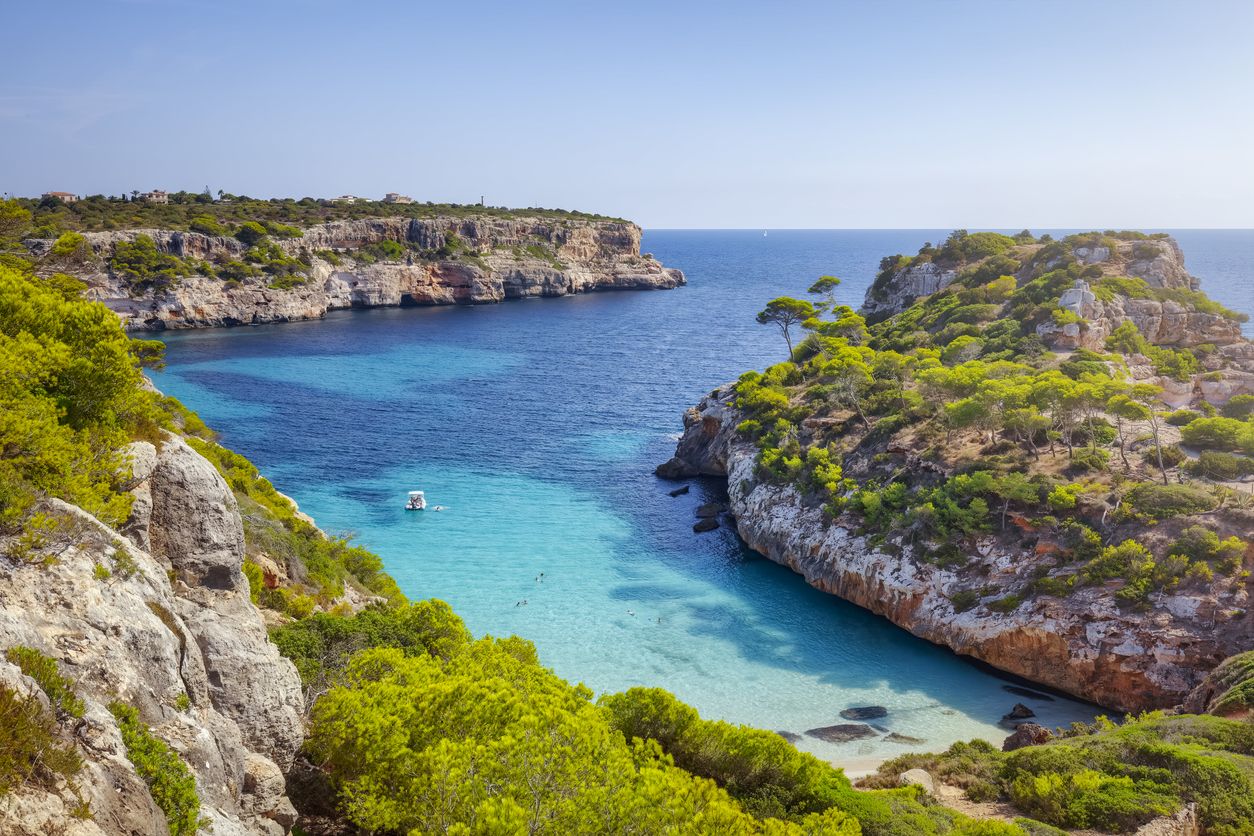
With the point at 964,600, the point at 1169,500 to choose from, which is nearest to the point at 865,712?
the point at 964,600

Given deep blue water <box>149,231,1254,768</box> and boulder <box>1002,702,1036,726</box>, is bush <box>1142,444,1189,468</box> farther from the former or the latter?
boulder <box>1002,702,1036,726</box>

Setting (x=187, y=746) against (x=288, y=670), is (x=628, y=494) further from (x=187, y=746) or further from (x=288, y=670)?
(x=187, y=746)

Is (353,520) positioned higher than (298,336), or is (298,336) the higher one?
(298,336)

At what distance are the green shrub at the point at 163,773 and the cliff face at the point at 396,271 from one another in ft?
304

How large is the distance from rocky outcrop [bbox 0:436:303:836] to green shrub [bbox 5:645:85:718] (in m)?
0.21

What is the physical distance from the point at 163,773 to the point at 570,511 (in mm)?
36912

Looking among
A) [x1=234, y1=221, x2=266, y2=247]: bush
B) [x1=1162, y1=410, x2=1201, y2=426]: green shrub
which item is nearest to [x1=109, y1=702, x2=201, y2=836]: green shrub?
[x1=1162, y1=410, x2=1201, y2=426]: green shrub

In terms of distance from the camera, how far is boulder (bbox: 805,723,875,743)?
1031 inches

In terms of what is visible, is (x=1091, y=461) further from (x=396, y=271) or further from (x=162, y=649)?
(x=396, y=271)

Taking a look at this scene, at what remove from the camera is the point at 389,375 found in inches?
3115

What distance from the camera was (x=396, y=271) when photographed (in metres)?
128

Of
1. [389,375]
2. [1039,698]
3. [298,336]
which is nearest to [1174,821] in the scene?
[1039,698]

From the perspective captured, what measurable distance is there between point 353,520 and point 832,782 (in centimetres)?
3234

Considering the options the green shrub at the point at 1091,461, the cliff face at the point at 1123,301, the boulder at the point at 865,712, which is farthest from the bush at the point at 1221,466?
the cliff face at the point at 1123,301
